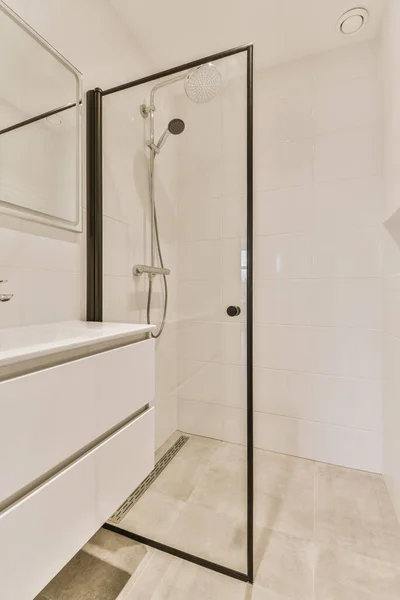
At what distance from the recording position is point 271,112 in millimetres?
1730

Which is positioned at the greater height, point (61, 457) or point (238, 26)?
point (238, 26)

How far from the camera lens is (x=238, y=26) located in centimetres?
146

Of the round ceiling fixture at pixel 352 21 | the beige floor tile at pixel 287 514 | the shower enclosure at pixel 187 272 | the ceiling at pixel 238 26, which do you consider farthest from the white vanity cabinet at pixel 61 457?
the round ceiling fixture at pixel 352 21

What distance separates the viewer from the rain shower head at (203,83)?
123 centimetres

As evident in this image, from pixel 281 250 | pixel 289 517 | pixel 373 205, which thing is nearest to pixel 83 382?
pixel 289 517

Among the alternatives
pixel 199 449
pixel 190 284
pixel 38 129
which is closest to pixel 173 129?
pixel 38 129

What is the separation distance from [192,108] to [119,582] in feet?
6.83

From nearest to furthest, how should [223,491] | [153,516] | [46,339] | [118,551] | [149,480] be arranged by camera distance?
1. [46,339]
2. [118,551]
3. [153,516]
4. [223,491]
5. [149,480]

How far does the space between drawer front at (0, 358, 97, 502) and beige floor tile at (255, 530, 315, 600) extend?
84cm

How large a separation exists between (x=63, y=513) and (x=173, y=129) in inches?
67.0

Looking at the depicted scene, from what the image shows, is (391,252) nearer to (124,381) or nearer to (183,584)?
(124,381)

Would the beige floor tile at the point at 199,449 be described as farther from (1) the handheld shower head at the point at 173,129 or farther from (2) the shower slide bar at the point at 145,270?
(1) the handheld shower head at the point at 173,129

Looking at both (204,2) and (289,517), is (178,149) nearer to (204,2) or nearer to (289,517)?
(204,2)

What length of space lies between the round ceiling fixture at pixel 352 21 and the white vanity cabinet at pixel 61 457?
185 cm
